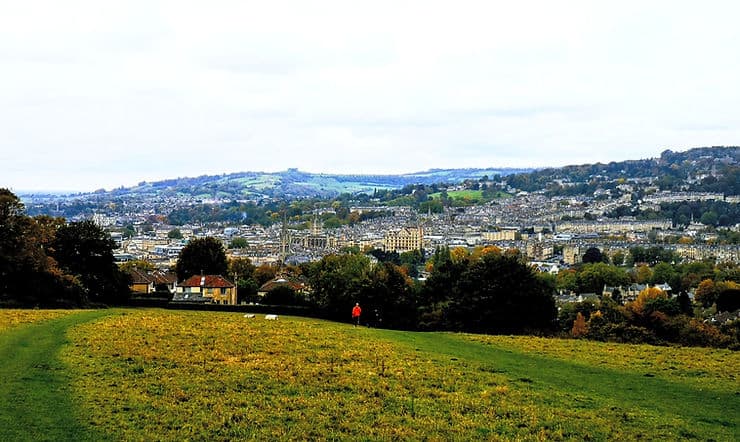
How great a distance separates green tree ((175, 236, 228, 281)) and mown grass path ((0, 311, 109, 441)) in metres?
54.8

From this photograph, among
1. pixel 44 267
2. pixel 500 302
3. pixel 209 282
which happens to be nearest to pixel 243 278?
pixel 209 282

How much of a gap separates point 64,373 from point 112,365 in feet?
4.26

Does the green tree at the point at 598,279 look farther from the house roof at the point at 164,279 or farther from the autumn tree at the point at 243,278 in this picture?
the house roof at the point at 164,279

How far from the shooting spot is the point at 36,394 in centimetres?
1447

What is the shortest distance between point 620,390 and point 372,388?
16.2ft

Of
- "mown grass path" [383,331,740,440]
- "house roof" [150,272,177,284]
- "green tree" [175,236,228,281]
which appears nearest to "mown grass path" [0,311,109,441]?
"mown grass path" [383,331,740,440]

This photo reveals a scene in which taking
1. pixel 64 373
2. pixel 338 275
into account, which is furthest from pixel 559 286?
pixel 64 373

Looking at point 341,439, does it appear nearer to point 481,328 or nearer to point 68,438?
point 68,438

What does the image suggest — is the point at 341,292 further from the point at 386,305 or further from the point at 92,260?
the point at 92,260

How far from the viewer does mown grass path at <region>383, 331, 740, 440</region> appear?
46.8ft

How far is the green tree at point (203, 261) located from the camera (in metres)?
77.5

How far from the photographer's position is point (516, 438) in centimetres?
1249

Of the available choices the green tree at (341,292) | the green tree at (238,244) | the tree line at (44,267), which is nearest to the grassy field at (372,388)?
the green tree at (341,292)

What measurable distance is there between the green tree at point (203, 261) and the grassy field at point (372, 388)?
53.0m
